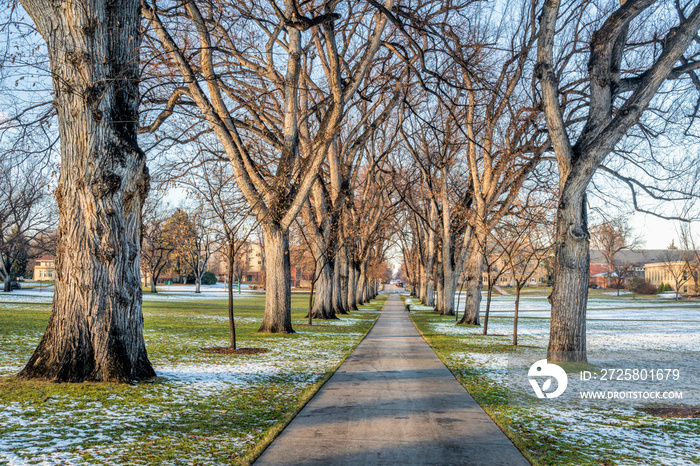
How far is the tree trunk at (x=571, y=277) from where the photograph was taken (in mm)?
10391

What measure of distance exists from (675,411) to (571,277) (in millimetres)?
3850

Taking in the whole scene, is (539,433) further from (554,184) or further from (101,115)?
(554,184)

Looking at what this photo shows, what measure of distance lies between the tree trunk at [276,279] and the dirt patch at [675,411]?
10.5 metres

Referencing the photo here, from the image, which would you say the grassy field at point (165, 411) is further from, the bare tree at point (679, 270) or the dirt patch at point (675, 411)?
the bare tree at point (679, 270)

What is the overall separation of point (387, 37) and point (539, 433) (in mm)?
16436

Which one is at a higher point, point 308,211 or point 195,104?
point 195,104

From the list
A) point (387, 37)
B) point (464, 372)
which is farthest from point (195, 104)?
point (464, 372)

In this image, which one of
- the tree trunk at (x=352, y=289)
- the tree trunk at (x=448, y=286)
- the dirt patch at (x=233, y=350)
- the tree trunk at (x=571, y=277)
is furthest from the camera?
the tree trunk at (x=352, y=289)

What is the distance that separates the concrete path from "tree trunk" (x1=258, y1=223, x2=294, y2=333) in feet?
21.7

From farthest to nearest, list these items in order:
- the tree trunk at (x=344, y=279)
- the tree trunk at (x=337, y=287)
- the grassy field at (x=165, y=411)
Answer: the tree trunk at (x=344, y=279) → the tree trunk at (x=337, y=287) → the grassy field at (x=165, y=411)

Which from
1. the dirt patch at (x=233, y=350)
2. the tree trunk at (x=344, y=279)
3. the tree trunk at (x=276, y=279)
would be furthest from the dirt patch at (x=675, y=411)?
the tree trunk at (x=344, y=279)

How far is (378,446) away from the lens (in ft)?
16.3

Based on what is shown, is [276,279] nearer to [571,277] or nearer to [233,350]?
[233,350]

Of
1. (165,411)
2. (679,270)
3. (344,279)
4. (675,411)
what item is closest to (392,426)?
(165,411)
